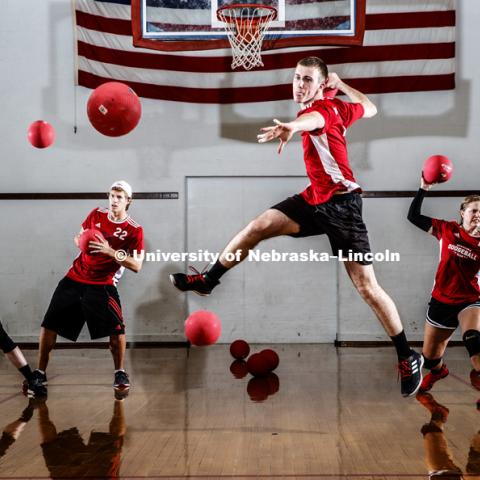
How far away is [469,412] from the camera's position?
4.70 meters

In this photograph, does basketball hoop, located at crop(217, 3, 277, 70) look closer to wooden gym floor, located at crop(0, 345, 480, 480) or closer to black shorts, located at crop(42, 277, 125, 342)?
black shorts, located at crop(42, 277, 125, 342)

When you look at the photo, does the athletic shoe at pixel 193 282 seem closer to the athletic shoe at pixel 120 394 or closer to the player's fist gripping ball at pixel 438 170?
the athletic shoe at pixel 120 394

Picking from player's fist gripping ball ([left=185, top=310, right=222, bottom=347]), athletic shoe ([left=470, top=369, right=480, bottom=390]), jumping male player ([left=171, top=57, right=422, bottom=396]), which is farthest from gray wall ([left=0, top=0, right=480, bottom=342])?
jumping male player ([left=171, top=57, right=422, bottom=396])

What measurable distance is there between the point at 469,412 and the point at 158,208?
5.38 m

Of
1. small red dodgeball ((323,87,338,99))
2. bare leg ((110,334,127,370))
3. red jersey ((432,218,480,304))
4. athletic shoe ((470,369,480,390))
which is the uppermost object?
small red dodgeball ((323,87,338,99))

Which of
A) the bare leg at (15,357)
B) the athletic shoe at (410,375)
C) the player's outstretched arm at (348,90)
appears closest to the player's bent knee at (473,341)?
the athletic shoe at (410,375)

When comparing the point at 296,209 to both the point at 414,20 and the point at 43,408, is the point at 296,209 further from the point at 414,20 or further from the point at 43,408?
the point at 414,20

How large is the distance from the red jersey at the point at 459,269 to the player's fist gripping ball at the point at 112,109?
2.95 meters

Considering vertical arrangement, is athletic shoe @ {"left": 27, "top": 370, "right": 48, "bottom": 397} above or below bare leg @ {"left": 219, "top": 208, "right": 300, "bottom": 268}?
below

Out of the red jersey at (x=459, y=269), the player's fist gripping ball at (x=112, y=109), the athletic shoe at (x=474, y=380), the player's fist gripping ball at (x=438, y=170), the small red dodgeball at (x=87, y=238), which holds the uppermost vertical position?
the player's fist gripping ball at (x=112, y=109)

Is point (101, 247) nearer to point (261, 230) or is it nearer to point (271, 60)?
point (261, 230)

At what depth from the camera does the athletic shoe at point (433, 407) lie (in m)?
4.54

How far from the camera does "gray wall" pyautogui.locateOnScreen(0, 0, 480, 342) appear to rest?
8875 mm

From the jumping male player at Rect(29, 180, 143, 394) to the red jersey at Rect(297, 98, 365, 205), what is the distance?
6.90 ft
